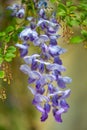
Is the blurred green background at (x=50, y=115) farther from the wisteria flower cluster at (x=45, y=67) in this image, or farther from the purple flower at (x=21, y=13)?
the wisteria flower cluster at (x=45, y=67)

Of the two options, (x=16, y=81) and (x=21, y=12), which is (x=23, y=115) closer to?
(x=16, y=81)

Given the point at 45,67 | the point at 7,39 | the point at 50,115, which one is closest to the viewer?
the point at 45,67

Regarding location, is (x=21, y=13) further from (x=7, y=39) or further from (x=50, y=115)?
(x=50, y=115)

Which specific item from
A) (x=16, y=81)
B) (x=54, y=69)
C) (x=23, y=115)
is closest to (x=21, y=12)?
(x=54, y=69)

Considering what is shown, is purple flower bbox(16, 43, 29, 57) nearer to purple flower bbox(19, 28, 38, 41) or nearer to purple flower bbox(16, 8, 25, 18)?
purple flower bbox(19, 28, 38, 41)

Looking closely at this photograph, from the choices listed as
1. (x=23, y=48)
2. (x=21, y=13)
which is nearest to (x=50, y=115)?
(x=21, y=13)

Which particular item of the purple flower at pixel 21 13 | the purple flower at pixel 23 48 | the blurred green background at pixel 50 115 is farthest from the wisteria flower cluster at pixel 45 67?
the blurred green background at pixel 50 115
